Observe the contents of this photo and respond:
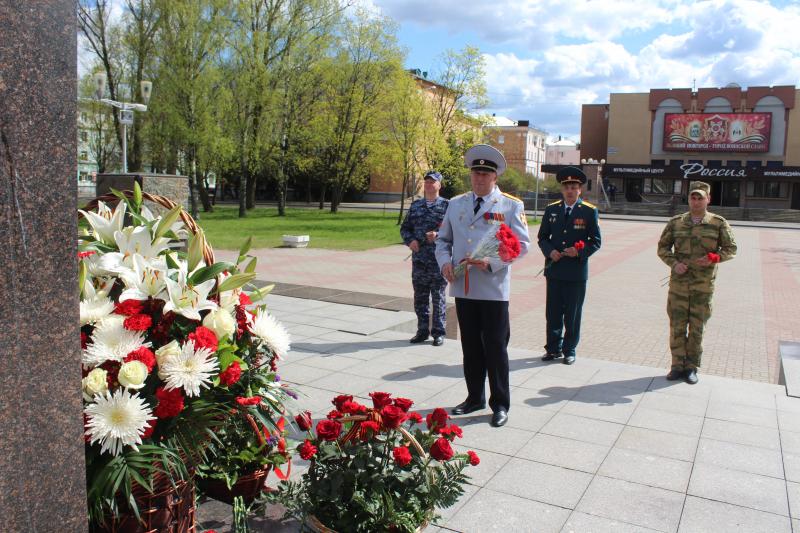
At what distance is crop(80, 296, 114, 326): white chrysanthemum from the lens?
2295 mm

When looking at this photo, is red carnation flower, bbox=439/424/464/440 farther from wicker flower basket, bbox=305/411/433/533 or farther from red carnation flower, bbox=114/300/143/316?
red carnation flower, bbox=114/300/143/316

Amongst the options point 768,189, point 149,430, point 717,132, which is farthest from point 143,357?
point 717,132

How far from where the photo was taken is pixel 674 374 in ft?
21.6

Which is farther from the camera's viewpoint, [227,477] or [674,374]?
[674,374]

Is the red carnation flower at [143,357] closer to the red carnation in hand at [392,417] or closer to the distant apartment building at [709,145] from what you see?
the red carnation in hand at [392,417]

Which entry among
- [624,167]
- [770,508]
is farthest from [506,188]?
[770,508]

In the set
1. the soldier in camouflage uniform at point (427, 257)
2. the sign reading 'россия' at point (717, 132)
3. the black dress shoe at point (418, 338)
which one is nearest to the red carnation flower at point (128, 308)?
the soldier in camouflage uniform at point (427, 257)

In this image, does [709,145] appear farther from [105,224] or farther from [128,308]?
[128,308]

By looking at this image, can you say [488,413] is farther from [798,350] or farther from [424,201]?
[798,350]

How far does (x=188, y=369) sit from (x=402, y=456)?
87 cm

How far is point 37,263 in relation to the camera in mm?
1684

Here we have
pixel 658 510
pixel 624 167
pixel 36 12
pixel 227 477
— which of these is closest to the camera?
pixel 36 12

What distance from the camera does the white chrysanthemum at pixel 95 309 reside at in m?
2.29

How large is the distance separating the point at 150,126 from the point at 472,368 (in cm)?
3141
